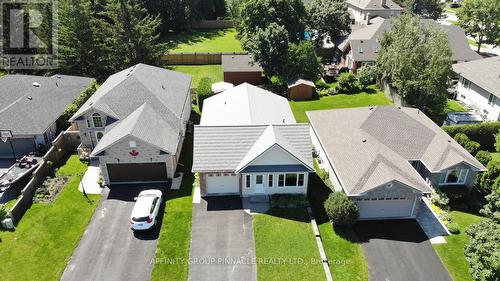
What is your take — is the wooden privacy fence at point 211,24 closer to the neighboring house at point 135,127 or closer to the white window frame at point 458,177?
the neighboring house at point 135,127

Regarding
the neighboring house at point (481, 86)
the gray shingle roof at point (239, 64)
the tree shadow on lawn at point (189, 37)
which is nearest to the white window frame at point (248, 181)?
the gray shingle roof at point (239, 64)

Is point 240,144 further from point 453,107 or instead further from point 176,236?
point 453,107

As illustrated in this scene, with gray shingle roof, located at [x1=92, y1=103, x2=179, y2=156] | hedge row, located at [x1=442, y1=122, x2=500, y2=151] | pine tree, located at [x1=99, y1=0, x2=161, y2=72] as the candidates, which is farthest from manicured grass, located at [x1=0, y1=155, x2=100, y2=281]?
hedge row, located at [x1=442, y1=122, x2=500, y2=151]

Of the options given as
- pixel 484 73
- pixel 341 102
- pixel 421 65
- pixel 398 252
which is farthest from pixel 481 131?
pixel 398 252

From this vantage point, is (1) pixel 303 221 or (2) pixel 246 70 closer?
(1) pixel 303 221

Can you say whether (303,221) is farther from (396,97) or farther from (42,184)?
(396,97)

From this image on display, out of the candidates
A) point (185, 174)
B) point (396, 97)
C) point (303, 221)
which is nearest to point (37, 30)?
point (185, 174)
